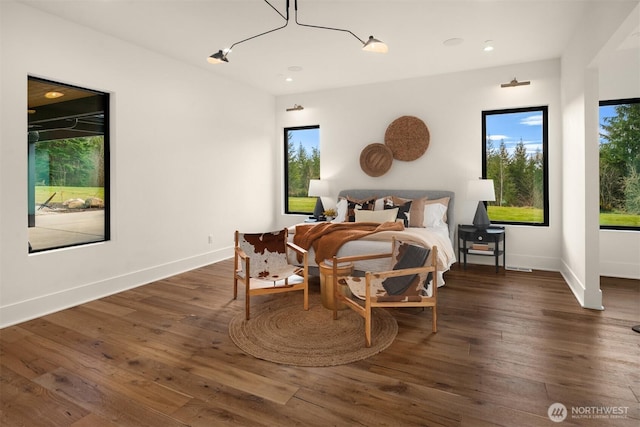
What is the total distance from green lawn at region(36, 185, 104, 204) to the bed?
233 cm

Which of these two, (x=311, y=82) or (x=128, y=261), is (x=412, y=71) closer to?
(x=311, y=82)

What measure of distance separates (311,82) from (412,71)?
5.52 ft

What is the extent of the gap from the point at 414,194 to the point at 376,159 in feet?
2.97

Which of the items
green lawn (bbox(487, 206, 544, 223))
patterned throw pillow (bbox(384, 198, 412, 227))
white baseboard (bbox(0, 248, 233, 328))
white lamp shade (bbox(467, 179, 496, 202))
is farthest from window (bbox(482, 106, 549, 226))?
white baseboard (bbox(0, 248, 233, 328))

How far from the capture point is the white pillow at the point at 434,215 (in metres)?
5.25

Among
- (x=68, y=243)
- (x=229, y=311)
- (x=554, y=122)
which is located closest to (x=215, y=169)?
(x=68, y=243)

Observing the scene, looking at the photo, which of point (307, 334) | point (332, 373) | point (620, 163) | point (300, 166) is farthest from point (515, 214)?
point (332, 373)

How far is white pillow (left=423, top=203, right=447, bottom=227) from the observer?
17.2 ft

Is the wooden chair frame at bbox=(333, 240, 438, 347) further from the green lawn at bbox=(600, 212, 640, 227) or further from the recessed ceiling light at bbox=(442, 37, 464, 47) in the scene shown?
the green lawn at bbox=(600, 212, 640, 227)

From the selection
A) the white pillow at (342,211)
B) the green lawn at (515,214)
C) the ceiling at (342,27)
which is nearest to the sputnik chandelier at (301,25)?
the ceiling at (342,27)

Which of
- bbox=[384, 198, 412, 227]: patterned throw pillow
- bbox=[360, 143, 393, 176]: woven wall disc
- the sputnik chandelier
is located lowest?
bbox=[384, 198, 412, 227]: patterned throw pillow

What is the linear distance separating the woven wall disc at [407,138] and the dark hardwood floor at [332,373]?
9.68 feet

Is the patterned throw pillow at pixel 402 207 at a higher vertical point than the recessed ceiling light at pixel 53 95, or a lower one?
lower

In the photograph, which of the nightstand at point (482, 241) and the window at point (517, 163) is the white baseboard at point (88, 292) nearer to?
the nightstand at point (482, 241)
